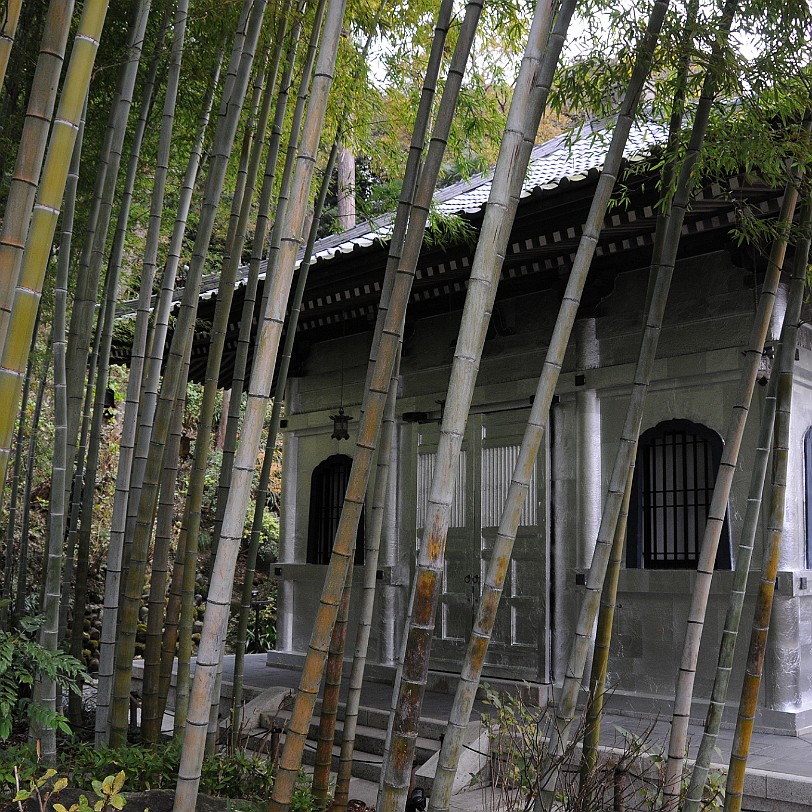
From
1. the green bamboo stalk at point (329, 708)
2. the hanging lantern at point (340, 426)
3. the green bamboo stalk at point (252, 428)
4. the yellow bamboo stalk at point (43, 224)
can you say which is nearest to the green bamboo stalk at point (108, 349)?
the green bamboo stalk at point (329, 708)

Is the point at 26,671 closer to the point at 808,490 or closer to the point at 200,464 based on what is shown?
the point at 200,464

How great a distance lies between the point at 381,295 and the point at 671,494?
348cm

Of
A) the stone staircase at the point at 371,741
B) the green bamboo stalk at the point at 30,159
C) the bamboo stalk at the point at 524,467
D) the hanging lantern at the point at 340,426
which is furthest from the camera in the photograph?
the hanging lantern at the point at 340,426

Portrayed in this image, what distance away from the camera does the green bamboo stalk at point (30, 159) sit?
1.90m

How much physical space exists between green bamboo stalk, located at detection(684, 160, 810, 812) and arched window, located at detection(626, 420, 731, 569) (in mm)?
2668

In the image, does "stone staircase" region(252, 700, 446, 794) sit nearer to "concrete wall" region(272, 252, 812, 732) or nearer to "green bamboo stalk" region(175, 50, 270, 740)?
"green bamboo stalk" region(175, 50, 270, 740)

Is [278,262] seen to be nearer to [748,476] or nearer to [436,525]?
[436,525]

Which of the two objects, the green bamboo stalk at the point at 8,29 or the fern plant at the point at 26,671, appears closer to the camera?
the green bamboo stalk at the point at 8,29

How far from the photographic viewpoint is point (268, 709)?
6.04 m

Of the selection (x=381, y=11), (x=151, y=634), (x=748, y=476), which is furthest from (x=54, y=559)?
(x=748, y=476)

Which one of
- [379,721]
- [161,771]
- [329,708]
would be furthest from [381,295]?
[379,721]

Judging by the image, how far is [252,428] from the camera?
2160 millimetres

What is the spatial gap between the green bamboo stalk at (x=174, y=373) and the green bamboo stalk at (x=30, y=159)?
128 cm

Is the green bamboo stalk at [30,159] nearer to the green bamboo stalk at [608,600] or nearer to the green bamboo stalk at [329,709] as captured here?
the green bamboo stalk at [329,709]
